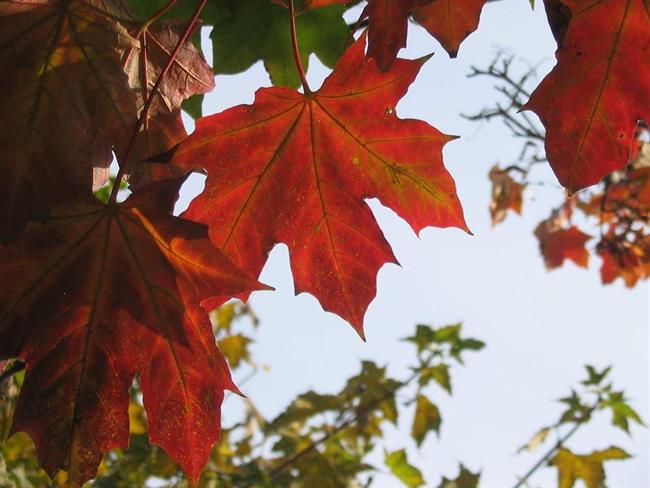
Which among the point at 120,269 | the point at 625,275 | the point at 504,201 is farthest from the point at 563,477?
the point at 120,269

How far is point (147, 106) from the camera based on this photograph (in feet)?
3.51

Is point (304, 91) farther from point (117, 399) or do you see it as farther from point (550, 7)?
point (117, 399)

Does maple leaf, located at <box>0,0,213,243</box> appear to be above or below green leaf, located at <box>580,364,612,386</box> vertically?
below

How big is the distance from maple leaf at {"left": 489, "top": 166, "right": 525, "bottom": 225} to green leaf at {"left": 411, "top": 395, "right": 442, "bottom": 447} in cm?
179

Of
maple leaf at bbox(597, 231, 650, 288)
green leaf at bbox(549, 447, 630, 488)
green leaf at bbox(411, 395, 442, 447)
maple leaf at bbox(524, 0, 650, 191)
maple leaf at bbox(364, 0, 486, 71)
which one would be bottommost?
maple leaf at bbox(524, 0, 650, 191)

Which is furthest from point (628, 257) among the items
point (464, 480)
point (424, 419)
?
point (464, 480)

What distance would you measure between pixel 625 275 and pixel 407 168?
304 centimetres

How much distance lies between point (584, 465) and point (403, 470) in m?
0.74

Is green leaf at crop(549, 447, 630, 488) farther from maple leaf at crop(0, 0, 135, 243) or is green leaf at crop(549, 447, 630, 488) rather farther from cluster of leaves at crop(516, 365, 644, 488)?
maple leaf at crop(0, 0, 135, 243)

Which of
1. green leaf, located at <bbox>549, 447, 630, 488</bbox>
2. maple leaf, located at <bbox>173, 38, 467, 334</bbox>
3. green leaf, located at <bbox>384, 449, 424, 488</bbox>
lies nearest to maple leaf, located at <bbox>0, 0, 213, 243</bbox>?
maple leaf, located at <bbox>173, 38, 467, 334</bbox>

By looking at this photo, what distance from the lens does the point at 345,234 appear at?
3.82 feet

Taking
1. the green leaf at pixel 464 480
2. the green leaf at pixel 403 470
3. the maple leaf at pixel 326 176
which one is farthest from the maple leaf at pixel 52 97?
the green leaf at pixel 403 470

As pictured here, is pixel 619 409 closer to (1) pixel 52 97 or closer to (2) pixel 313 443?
(2) pixel 313 443

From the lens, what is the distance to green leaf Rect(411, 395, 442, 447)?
3.01 meters
